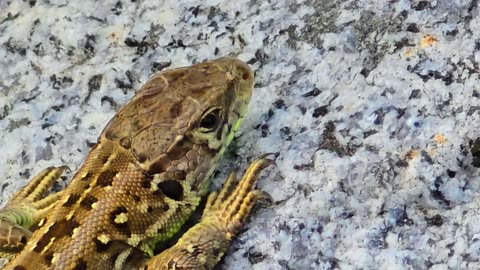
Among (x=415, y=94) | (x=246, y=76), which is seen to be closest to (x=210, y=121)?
(x=246, y=76)

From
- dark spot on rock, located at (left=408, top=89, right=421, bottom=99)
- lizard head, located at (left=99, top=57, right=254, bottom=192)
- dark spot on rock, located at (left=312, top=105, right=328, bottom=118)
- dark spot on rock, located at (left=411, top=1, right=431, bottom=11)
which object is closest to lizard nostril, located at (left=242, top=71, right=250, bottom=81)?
lizard head, located at (left=99, top=57, right=254, bottom=192)

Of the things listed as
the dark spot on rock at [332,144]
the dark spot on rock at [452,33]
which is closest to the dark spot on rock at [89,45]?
the dark spot on rock at [332,144]

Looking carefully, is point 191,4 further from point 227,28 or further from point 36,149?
point 36,149

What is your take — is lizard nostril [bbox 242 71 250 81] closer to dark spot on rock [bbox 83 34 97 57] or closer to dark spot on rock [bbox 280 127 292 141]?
dark spot on rock [bbox 280 127 292 141]

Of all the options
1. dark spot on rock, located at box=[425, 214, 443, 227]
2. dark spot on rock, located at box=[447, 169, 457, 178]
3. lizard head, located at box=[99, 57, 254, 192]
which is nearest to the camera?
dark spot on rock, located at box=[425, 214, 443, 227]

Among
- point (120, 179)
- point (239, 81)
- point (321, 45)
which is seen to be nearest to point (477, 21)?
point (321, 45)

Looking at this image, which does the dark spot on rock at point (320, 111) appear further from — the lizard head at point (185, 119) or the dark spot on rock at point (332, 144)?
the lizard head at point (185, 119)

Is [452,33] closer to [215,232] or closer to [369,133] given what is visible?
[369,133]
